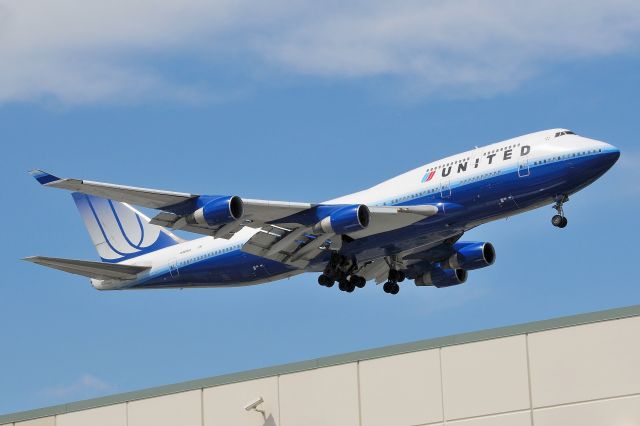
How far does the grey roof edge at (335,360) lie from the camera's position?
96.1ft

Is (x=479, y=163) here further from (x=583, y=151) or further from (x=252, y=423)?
(x=252, y=423)

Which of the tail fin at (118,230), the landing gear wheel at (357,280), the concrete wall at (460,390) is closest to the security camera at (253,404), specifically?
the concrete wall at (460,390)

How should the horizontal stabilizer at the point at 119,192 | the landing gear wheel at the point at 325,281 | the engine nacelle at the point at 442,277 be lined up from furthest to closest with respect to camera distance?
the engine nacelle at the point at 442,277 → the landing gear wheel at the point at 325,281 → the horizontal stabilizer at the point at 119,192

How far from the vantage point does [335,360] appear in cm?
3344

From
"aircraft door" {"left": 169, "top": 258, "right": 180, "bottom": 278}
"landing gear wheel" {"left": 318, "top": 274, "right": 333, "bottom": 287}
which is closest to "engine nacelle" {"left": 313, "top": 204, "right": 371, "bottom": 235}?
"landing gear wheel" {"left": 318, "top": 274, "right": 333, "bottom": 287}

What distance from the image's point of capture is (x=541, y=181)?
4834 centimetres

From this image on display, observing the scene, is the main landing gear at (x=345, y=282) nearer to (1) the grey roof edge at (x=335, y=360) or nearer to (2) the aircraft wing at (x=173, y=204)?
(2) the aircraft wing at (x=173, y=204)

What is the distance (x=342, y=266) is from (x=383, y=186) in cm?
392

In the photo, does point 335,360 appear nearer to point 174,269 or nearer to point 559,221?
point 559,221

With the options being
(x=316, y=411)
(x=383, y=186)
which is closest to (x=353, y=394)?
(x=316, y=411)

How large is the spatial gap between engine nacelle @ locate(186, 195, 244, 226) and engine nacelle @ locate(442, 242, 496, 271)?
13.3 metres

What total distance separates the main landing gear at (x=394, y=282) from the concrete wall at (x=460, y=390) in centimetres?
2261

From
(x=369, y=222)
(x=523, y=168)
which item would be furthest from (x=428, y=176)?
(x=523, y=168)

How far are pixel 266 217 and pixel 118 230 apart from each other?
1503 centimetres
